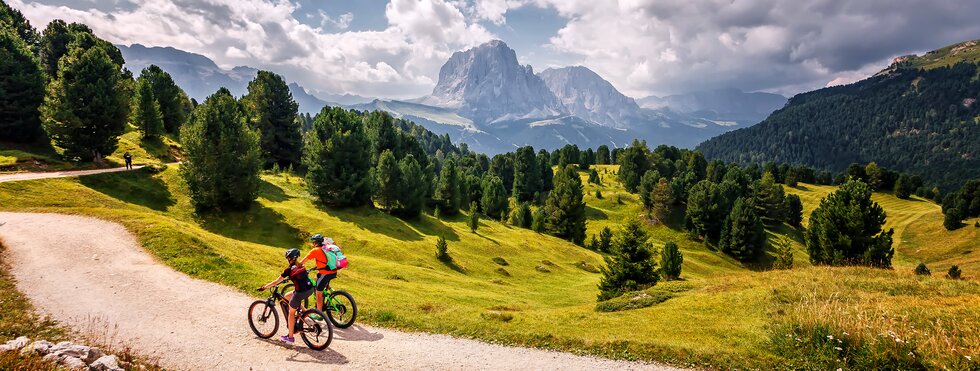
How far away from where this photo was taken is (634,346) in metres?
15.2

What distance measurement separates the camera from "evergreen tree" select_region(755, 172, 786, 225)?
415ft

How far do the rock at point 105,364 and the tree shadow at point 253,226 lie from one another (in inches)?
1286

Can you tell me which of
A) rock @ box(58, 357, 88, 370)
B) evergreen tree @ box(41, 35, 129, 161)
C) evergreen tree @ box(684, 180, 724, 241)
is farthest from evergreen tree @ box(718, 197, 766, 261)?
evergreen tree @ box(41, 35, 129, 161)

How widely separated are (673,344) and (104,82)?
235ft

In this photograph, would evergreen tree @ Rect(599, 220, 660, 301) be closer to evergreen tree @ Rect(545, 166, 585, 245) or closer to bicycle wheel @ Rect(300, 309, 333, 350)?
bicycle wheel @ Rect(300, 309, 333, 350)

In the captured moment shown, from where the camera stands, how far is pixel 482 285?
38.8m

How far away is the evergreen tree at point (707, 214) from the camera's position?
106438 millimetres

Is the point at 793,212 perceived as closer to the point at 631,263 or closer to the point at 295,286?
the point at 631,263

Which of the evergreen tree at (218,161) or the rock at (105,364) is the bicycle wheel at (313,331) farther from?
the evergreen tree at (218,161)

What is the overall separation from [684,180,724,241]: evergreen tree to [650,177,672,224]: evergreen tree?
→ 1000cm

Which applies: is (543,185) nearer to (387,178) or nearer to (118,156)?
(387,178)

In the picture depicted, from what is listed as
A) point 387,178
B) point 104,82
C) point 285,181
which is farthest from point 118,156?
point 387,178

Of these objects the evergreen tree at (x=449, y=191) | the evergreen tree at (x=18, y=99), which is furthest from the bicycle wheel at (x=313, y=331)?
the evergreen tree at (x=18, y=99)

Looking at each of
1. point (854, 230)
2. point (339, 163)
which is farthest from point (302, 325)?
point (339, 163)
